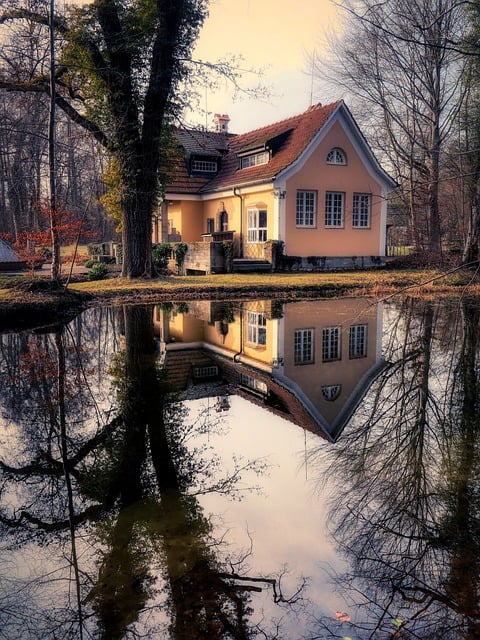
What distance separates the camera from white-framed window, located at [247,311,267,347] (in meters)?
9.99

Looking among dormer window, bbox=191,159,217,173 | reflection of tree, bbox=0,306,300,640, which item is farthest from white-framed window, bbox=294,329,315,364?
dormer window, bbox=191,159,217,173

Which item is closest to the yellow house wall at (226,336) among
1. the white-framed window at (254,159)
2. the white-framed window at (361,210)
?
the white-framed window at (361,210)

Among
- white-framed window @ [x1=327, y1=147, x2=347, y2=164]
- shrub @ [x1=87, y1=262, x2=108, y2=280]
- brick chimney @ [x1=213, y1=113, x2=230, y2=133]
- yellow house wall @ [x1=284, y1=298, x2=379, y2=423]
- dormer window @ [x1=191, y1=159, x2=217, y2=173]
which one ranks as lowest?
yellow house wall @ [x1=284, y1=298, x2=379, y2=423]

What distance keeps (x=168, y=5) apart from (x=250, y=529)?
57.6 ft

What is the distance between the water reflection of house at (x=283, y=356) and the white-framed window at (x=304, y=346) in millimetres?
16

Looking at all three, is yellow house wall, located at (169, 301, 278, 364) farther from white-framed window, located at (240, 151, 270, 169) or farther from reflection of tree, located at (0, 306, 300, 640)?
white-framed window, located at (240, 151, 270, 169)

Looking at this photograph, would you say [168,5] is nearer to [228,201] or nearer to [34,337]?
[228,201]

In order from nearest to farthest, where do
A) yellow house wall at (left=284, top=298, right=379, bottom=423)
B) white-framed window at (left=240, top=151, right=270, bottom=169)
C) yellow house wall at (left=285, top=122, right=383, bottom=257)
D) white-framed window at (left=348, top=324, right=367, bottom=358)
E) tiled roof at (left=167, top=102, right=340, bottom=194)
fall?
yellow house wall at (left=284, top=298, right=379, bottom=423) → white-framed window at (left=348, top=324, right=367, bottom=358) → tiled roof at (left=167, top=102, right=340, bottom=194) → yellow house wall at (left=285, top=122, right=383, bottom=257) → white-framed window at (left=240, top=151, right=270, bottom=169)

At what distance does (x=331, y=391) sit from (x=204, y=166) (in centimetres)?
2408

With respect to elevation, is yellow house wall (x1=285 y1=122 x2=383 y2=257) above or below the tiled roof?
below

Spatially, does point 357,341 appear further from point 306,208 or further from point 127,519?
point 306,208

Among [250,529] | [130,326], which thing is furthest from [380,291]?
[250,529]

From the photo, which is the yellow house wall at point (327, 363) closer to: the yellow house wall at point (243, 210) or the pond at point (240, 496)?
the pond at point (240, 496)

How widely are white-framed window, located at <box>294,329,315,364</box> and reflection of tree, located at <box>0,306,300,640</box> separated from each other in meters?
2.74
